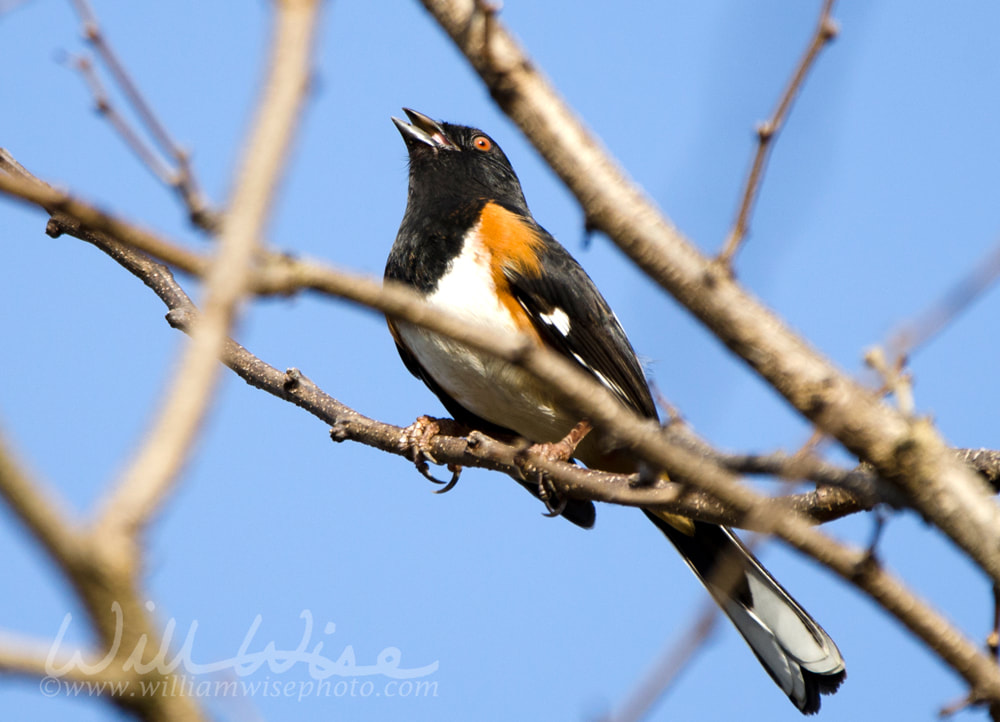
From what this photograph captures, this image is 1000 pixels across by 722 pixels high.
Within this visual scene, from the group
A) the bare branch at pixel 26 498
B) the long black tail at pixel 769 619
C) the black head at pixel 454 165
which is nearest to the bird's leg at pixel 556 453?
the long black tail at pixel 769 619

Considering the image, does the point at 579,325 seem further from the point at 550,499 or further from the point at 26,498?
the point at 26,498

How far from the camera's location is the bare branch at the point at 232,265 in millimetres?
768

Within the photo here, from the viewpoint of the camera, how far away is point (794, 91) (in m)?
1.48

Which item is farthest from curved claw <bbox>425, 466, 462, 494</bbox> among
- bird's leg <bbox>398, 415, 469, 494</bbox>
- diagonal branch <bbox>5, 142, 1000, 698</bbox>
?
diagonal branch <bbox>5, 142, 1000, 698</bbox>

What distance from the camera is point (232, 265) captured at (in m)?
0.89

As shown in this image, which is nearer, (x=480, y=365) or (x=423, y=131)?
(x=480, y=365)

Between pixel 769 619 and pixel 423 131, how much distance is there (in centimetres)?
294

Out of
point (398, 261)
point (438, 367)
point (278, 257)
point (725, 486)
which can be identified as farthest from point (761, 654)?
point (278, 257)

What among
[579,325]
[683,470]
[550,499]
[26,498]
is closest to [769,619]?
[550,499]

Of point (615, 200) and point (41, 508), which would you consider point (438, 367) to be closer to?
point (615, 200)

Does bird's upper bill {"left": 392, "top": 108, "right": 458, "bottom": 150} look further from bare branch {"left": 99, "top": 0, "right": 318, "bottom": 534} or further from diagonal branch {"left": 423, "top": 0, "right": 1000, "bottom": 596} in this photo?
bare branch {"left": 99, "top": 0, "right": 318, "bottom": 534}

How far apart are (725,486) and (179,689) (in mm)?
834

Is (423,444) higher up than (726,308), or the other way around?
(423,444)

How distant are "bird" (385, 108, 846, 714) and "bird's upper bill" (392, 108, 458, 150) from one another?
483mm
